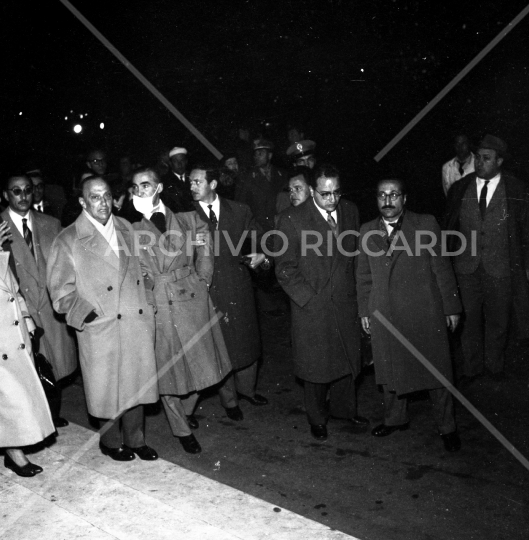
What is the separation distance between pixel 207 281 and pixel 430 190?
680 centimetres

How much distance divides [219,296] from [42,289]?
63.5 inches

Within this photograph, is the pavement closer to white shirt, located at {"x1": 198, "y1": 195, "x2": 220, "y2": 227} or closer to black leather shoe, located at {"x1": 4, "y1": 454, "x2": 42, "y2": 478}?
black leather shoe, located at {"x1": 4, "y1": 454, "x2": 42, "y2": 478}

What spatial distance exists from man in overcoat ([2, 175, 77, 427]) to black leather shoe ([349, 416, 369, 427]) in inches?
98.7

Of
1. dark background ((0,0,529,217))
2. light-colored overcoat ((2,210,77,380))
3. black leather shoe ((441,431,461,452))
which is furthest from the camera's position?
dark background ((0,0,529,217))

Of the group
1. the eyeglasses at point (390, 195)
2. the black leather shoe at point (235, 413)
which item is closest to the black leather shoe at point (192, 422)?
the black leather shoe at point (235, 413)

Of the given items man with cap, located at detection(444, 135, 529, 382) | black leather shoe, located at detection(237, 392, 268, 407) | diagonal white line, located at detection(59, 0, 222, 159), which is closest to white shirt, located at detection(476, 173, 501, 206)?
man with cap, located at detection(444, 135, 529, 382)

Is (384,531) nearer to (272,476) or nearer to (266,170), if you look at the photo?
(272,476)

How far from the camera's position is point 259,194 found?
9.70 meters

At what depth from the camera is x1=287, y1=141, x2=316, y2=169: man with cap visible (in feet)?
31.3

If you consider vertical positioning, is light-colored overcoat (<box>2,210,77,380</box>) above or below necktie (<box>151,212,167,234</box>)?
below

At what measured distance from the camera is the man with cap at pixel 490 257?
687 cm

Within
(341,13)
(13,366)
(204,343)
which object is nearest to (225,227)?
(204,343)

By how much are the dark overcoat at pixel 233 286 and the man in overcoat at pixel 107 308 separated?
1.06 meters

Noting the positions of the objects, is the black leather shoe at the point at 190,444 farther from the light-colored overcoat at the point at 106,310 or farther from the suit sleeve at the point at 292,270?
the suit sleeve at the point at 292,270
